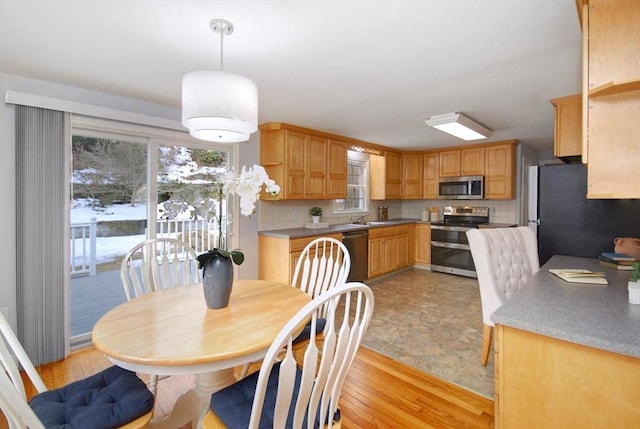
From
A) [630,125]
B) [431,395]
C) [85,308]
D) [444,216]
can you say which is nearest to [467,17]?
[630,125]

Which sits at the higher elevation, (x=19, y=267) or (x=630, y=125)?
(x=630, y=125)

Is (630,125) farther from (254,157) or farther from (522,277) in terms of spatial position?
(254,157)

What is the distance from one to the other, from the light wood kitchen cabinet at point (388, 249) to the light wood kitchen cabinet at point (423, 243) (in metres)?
0.18

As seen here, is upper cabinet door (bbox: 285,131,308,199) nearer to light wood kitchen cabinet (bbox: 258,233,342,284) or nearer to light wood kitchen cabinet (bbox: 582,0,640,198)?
light wood kitchen cabinet (bbox: 258,233,342,284)

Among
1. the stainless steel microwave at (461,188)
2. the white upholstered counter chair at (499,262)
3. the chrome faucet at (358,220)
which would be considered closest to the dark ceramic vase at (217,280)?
the white upholstered counter chair at (499,262)

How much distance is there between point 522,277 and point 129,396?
2490 mm

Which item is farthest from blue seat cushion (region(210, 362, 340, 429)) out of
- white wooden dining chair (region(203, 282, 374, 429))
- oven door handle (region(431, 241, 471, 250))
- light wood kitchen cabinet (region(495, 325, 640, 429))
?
oven door handle (region(431, 241, 471, 250))

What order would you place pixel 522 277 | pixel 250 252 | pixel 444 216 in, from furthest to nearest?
pixel 444 216 < pixel 250 252 < pixel 522 277

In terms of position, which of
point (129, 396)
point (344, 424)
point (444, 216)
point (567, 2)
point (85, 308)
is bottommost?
point (344, 424)

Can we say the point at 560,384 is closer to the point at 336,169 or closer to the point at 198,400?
the point at 198,400

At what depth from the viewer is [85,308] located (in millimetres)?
3090

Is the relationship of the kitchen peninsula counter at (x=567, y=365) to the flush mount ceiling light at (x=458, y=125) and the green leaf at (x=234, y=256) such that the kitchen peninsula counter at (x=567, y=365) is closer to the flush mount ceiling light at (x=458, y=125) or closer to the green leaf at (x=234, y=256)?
the green leaf at (x=234, y=256)

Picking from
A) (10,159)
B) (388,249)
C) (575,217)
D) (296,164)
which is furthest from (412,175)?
(10,159)

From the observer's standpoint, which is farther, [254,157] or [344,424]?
[254,157]
